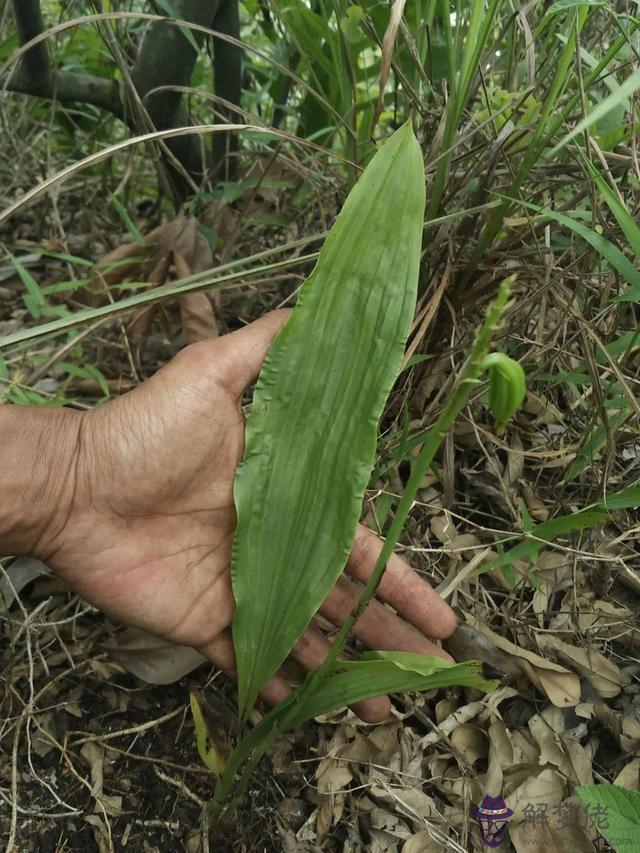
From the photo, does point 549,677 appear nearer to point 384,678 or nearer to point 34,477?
point 384,678

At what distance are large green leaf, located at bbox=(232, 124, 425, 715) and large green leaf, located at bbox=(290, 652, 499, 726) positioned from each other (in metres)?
0.06

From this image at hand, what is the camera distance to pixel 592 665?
91 cm

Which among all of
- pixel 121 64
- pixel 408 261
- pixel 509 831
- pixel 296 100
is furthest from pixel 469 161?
pixel 509 831

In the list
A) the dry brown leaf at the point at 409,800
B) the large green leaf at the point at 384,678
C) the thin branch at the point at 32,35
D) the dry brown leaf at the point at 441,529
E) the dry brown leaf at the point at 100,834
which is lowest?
the dry brown leaf at the point at 100,834

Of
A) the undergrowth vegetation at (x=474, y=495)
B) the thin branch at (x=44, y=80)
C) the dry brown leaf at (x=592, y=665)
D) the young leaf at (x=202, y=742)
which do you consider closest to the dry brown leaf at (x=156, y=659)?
the undergrowth vegetation at (x=474, y=495)

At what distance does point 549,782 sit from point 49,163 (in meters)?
1.39

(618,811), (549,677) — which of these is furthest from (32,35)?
(618,811)

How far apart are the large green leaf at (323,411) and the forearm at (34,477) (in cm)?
24

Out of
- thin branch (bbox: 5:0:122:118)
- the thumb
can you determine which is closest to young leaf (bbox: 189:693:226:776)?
the thumb

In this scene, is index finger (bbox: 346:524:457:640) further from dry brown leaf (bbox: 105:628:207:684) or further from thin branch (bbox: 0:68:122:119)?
thin branch (bbox: 0:68:122:119)

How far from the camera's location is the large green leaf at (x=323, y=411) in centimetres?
71

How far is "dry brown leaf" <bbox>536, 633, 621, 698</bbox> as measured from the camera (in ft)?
2.95

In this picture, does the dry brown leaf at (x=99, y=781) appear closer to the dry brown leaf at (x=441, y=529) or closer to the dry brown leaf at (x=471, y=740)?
the dry brown leaf at (x=471, y=740)

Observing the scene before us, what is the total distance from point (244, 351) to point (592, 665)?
1.92 feet
